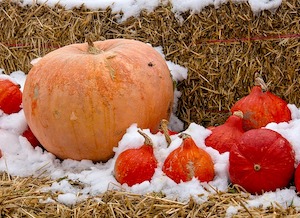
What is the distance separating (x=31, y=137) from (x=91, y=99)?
55cm

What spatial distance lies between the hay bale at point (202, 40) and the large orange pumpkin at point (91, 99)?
18.9 inches

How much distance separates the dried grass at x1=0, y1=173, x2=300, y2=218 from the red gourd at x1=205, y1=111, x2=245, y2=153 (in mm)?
347

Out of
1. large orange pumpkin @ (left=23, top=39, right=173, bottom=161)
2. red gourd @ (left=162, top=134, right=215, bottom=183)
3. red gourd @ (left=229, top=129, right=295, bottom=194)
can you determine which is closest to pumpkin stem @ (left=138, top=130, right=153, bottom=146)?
red gourd @ (left=162, top=134, right=215, bottom=183)

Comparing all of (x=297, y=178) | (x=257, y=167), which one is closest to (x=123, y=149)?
(x=257, y=167)

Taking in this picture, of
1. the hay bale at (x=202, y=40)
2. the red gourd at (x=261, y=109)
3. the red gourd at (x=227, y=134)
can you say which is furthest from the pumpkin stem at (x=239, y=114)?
the hay bale at (x=202, y=40)

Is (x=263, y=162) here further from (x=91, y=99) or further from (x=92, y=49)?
(x=92, y=49)

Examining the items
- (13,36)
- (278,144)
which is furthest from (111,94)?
(13,36)

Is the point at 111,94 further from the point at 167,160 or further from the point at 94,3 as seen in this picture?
the point at 94,3

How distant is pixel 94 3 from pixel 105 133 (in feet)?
3.48

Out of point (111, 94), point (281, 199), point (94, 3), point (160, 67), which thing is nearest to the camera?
point (281, 199)

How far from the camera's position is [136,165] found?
2.41m

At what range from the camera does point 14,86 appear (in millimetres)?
3227

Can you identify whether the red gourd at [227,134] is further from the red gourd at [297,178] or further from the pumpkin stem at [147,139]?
the red gourd at [297,178]

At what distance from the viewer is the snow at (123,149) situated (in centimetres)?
221
